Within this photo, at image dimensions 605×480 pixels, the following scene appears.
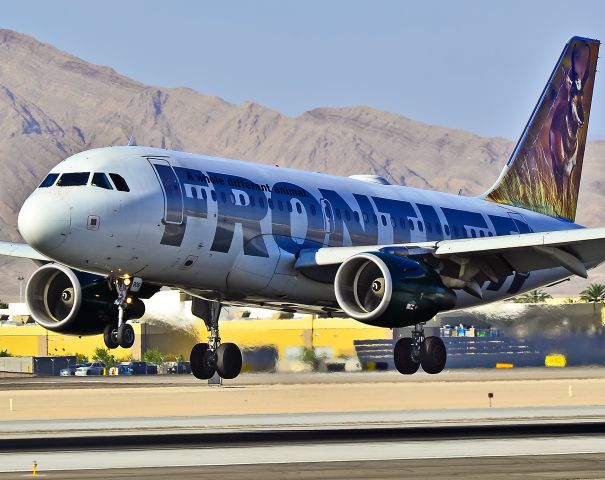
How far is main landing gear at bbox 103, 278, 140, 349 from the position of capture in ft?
137

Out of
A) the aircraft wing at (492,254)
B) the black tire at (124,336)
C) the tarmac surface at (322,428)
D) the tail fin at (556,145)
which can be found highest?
the tail fin at (556,145)

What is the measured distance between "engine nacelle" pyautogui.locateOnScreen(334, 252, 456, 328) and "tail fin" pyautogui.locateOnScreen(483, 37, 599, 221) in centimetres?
1472

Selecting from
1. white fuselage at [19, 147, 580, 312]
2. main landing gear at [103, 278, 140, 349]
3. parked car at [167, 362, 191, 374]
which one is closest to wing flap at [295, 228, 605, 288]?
white fuselage at [19, 147, 580, 312]

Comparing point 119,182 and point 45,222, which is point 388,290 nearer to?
point 119,182

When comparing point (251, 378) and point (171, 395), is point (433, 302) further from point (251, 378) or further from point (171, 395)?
point (171, 395)

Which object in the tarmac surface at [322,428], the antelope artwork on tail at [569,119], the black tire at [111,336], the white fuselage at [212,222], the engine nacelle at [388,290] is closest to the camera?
the tarmac surface at [322,428]

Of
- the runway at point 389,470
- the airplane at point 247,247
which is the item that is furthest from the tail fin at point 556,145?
the runway at point 389,470

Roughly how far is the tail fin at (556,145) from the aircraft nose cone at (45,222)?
2431 centimetres

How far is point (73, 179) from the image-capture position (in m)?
41.0

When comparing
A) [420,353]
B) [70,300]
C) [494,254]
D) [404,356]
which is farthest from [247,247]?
[494,254]

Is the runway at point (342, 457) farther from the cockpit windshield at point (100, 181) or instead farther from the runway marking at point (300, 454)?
the cockpit windshield at point (100, 181)

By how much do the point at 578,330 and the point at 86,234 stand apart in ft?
166

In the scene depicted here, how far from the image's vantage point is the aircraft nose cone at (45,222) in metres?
39.7

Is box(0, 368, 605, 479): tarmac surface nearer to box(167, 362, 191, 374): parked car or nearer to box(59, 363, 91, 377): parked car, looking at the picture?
box(167, 362, 191, 374): parked car
